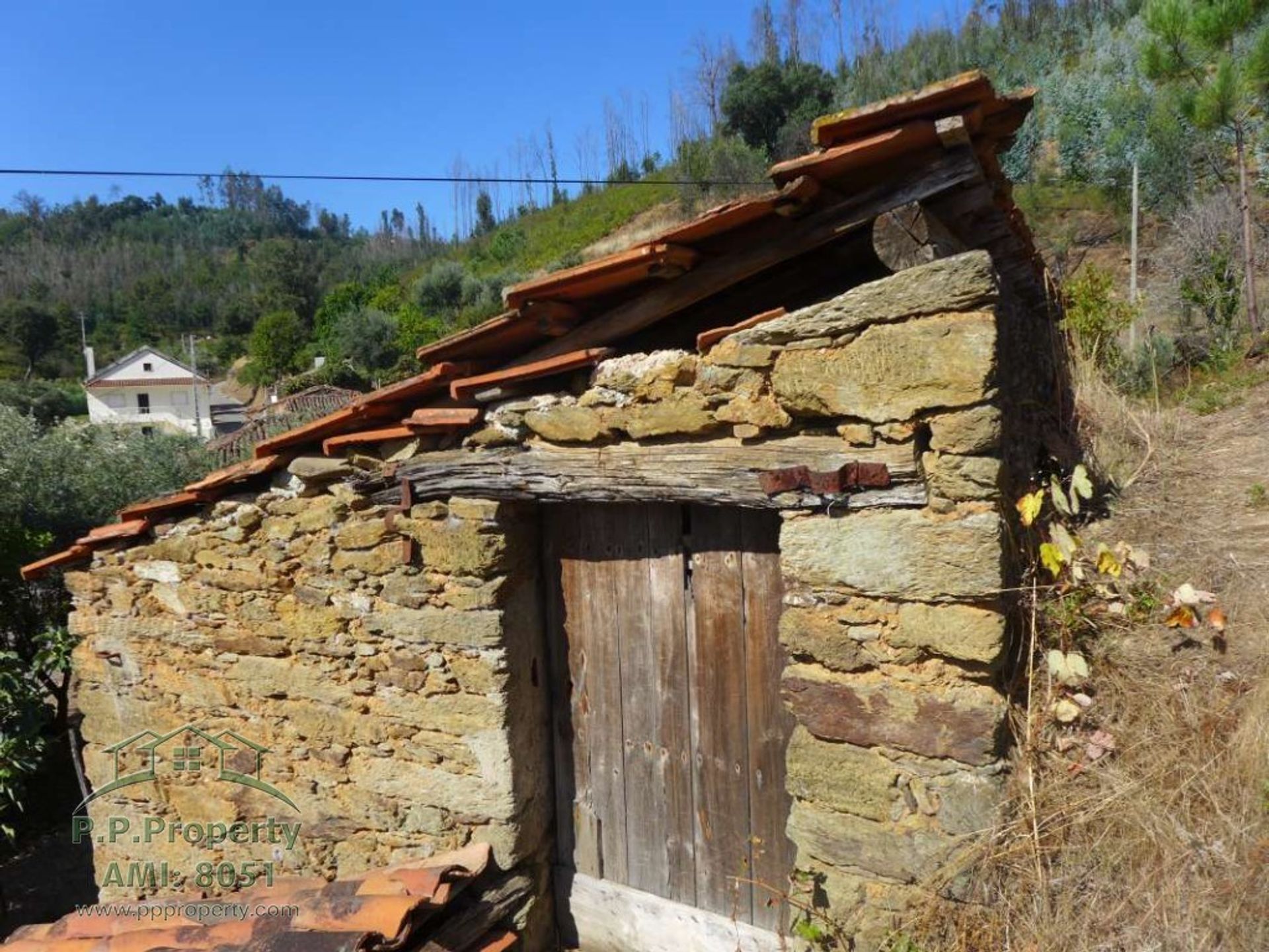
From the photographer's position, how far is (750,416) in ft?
8.68

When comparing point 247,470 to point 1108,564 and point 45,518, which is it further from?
point 45,518

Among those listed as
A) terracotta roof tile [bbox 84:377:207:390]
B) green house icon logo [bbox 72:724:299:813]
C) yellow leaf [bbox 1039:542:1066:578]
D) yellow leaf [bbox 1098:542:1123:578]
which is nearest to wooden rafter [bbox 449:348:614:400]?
yellow leaf [bbox 1039:542:1066:578]

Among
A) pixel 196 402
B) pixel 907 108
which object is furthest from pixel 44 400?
pixel 907 108

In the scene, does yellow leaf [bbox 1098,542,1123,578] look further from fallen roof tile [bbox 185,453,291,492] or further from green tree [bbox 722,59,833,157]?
green tree [bbox 722,59,833,157]

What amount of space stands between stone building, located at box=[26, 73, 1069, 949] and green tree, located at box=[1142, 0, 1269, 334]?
501cm

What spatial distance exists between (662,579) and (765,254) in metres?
1.39

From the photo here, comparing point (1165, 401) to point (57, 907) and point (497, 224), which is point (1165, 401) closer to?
point (57, 907)

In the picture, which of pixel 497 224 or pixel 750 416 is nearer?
pixel 750 416

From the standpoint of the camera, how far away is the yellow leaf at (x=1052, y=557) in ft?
8.54

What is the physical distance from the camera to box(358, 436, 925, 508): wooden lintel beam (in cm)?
246

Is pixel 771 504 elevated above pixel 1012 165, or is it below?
below

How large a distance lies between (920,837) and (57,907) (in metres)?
6.48

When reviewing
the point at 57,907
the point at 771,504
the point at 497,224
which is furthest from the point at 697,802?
the point at 497,224

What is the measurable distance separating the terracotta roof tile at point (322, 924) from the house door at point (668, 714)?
53cm
